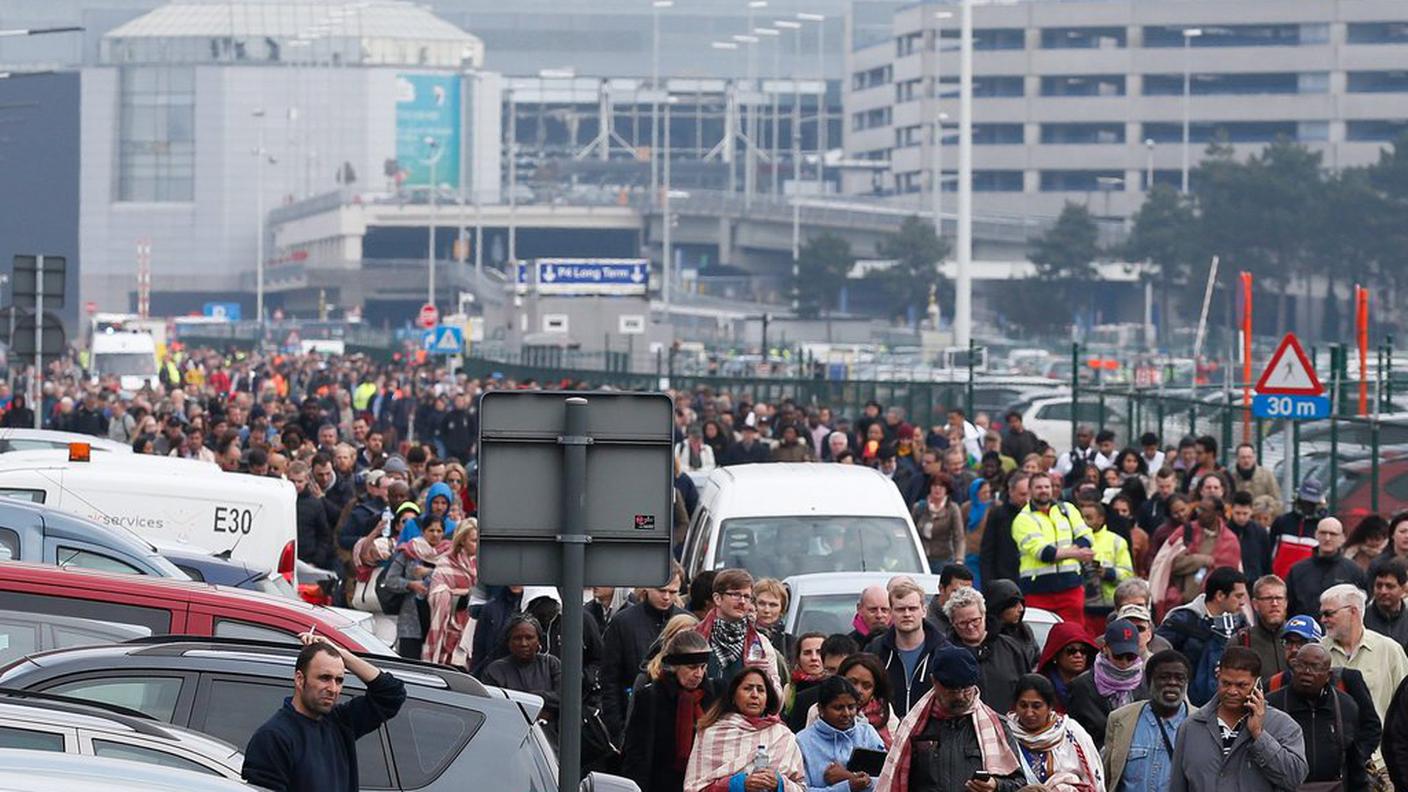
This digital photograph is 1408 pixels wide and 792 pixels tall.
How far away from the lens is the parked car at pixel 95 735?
6.86 meters

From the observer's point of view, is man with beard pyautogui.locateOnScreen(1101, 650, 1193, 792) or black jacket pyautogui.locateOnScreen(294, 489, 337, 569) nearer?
man with beard pyautogui.locateOnScreen(1101, 650, 1193, 792)

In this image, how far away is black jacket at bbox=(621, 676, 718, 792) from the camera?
10.7 metres

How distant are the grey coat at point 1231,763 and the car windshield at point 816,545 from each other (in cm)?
645

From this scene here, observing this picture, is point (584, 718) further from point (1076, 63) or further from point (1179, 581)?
point (1076, 63)

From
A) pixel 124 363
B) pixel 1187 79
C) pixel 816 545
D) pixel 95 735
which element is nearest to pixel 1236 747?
pixel 95 735

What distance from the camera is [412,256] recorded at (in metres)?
153

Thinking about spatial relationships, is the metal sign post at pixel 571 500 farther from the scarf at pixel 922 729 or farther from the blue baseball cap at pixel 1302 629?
the blue baseball cap at pixel 1302 629

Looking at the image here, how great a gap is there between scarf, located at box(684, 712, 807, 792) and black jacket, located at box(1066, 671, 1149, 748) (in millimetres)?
1550

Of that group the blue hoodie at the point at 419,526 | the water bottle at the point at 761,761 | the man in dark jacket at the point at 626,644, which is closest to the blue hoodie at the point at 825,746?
the water bottle at the point at 761,761

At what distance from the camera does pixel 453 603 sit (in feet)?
49.2

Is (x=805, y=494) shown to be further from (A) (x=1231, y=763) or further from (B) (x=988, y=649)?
(A) (x=1231, y=763)

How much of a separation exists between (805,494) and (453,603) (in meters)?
2.76

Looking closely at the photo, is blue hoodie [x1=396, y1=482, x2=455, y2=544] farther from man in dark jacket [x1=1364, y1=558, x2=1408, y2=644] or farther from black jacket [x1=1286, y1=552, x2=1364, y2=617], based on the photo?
man in dark jacket [x1=1364, y1=558, x2=1408, y2=644]

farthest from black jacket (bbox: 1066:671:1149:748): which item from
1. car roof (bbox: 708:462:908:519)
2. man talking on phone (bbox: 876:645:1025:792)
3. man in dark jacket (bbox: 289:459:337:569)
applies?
man in dark jacket (bbox: 289:459:337:569)
